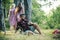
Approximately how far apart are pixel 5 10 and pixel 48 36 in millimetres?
772

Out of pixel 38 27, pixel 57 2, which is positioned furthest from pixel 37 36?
pixel 57 2

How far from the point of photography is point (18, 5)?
3.60m

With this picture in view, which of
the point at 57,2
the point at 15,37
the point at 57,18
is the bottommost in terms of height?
the point at 15,37

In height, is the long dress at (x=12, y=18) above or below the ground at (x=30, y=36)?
above

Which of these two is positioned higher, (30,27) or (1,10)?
(1,10)

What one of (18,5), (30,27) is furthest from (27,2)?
(30,27)

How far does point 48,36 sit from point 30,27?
310mm

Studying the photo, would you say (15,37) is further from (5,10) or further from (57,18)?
(57,18)

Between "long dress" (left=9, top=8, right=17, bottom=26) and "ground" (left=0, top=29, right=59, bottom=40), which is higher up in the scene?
"long dress" (left=9, top=8, right=17, bottom=26)

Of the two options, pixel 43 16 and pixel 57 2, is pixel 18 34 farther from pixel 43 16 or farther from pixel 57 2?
pixel 57 2

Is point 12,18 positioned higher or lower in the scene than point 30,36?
higher

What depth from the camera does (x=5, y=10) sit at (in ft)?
11.8

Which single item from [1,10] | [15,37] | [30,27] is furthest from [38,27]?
[1,10]

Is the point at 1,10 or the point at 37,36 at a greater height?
the point at 1,10
